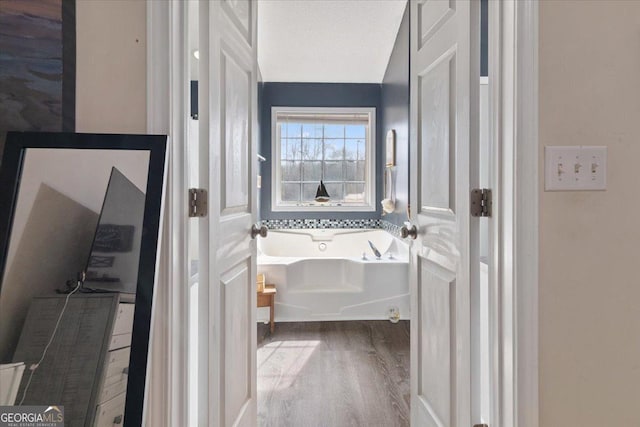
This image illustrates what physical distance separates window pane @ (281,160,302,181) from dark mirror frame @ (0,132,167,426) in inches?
172

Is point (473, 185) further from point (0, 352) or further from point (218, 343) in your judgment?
point (0, 352)

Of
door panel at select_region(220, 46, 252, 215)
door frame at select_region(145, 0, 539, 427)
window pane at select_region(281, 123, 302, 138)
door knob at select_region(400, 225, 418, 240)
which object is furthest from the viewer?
window pane at select_region(281, 123, 302, 138)

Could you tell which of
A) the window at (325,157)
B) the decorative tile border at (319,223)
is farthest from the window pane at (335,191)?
the decorative tile border at (319,223)

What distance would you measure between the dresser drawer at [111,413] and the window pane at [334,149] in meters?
4.68

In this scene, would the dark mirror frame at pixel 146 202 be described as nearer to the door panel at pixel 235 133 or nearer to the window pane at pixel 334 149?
the door panel at pixel 235 133

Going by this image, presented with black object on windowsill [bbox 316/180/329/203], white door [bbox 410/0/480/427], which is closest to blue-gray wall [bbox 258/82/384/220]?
black object on windowsill [bbox 316/180/329/203]

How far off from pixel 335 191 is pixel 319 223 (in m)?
0.50

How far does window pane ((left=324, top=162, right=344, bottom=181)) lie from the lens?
5504 millimetres

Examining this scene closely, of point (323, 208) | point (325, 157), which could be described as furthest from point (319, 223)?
point (325, 157)

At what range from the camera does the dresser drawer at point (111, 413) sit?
3.30 ft

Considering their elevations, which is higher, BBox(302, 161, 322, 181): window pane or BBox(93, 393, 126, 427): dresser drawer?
BBox(302, 161, 322, 181): window pane

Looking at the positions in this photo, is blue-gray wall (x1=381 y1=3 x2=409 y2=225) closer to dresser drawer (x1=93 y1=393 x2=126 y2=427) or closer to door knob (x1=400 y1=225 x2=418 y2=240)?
door knob (x1=400 y1=225 x2=418 y2=240)
